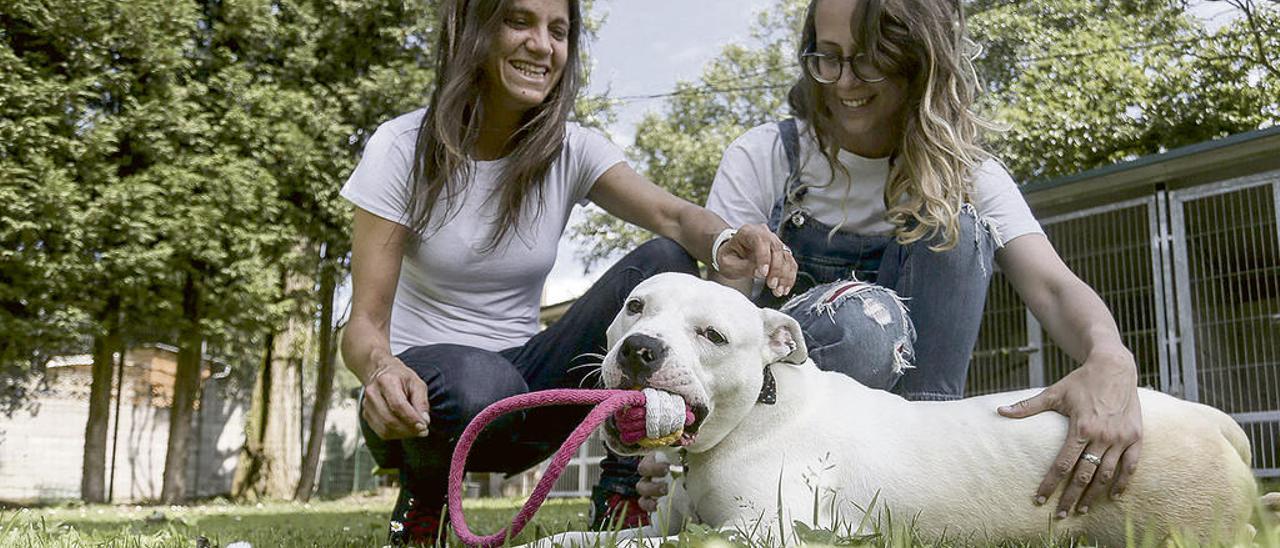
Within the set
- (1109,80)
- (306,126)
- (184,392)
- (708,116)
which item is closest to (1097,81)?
(1109,80)

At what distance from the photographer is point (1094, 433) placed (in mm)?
2154

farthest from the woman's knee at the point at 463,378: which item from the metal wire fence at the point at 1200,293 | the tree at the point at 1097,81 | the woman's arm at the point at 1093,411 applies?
the tree at the point at 1097,81

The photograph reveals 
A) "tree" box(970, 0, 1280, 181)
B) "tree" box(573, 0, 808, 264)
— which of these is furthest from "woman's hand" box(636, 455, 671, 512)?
"tree" box(573, 0, 808, 264)

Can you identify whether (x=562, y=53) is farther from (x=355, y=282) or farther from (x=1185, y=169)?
(x=1185, y=169)

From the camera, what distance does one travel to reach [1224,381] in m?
8.70

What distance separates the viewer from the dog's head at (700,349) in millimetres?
2105

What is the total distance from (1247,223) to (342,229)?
10.3 m

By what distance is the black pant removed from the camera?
2.84m

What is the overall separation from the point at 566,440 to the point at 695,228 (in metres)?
1.05

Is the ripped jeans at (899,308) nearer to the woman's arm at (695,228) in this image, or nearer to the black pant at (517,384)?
the woman's arm at (695,228)

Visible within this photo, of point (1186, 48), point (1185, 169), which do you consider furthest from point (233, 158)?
point (1186, 48)

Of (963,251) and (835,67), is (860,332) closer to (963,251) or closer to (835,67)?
(963,251)

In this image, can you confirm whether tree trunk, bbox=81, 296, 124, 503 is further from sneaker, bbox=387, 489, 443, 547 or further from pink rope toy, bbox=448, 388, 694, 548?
pink rope toy, bbox=448, 388, 694, 548

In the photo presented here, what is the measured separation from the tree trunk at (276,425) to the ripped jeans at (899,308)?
38.6 ft
